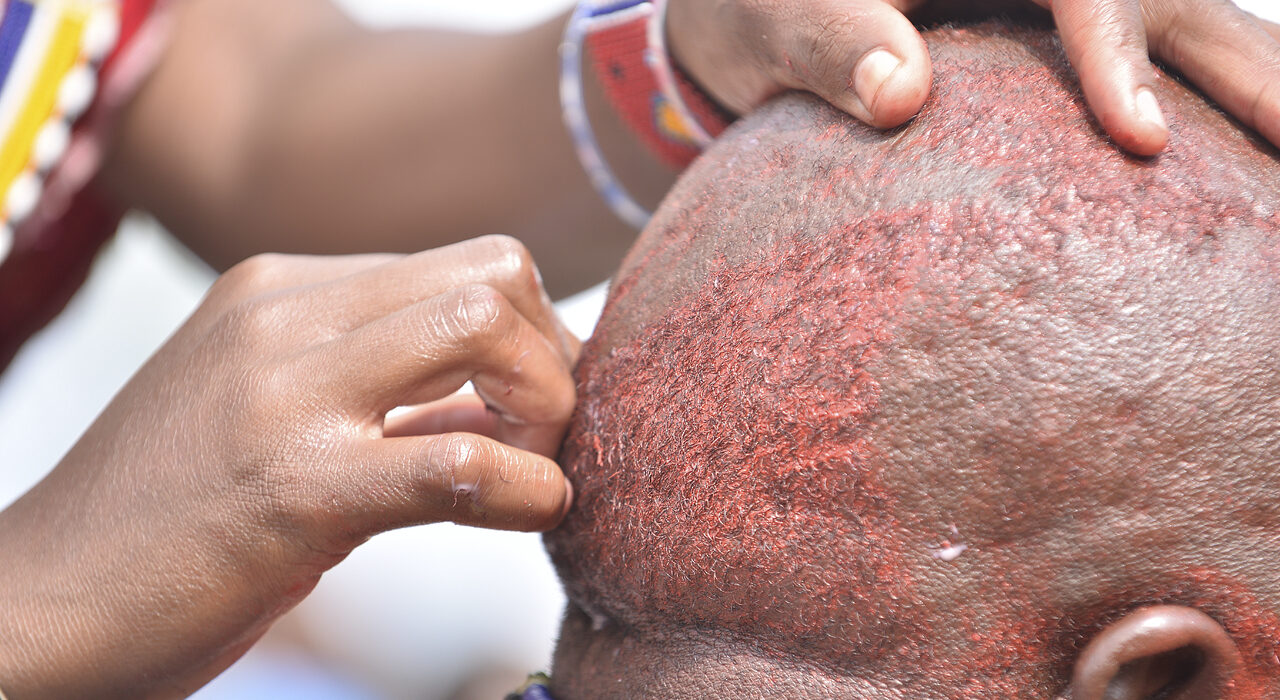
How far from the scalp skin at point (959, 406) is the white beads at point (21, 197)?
1017 millimetres

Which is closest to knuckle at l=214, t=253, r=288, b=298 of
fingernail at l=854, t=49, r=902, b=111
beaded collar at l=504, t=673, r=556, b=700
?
beaded collar at l=504, t=673, r=556, b=700

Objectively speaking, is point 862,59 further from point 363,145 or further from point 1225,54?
point 363,145

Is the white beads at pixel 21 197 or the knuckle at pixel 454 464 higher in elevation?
the knuckle at pixel 454 464

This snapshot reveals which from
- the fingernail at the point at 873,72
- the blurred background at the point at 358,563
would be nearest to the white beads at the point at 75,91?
the blurred background at the point at 358,563

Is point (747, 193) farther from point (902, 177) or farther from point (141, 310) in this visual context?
point (141, 310)

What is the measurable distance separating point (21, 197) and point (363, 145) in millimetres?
468

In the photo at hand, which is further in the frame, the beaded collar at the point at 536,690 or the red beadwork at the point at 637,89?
the red beadwork at the point at 637,89

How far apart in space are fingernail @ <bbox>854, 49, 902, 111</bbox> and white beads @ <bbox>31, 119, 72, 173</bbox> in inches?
45.9

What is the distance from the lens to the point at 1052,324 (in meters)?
0.64

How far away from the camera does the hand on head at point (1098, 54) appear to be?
0.68 meters

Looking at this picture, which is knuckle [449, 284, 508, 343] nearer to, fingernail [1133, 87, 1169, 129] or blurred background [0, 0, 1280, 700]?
fingernail [1133, 87, 1169, 129]

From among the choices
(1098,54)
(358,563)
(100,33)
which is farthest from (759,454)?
(358,563)

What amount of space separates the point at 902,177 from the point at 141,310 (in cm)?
210

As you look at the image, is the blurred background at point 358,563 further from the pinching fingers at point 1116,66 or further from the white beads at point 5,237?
the pinching fingers at point 1116,66
